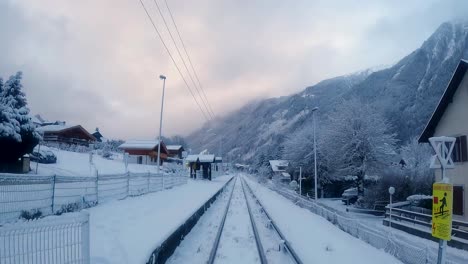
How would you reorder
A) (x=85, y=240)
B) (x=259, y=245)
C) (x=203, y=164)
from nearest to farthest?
(x=85, y=240)
(x=259, y=245)
(x=203, y=164)

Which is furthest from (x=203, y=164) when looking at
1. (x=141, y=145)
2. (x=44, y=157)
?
(x=44, y=157)

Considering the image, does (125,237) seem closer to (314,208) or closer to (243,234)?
(243,234)

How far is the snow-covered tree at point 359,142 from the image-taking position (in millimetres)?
39031

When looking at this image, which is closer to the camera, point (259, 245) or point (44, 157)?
point (259, 245)

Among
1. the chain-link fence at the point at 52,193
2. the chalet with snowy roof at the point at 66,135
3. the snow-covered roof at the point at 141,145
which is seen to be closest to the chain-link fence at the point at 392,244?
the chain-link fence at the point at 52,193

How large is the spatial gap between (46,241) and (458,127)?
854 inches

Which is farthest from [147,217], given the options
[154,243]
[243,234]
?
[154,243]

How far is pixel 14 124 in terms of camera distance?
59.4 ft

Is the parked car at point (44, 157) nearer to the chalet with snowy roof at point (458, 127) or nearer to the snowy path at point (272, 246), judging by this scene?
the snowy path at point (272, 246)

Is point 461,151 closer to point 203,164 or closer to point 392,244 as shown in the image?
point 392,244

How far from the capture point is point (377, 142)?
39312mm

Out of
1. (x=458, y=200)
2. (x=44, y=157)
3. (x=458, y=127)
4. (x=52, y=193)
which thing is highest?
(x=458, y=127)

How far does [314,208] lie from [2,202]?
1889 centimetres

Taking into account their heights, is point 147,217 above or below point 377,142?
below
